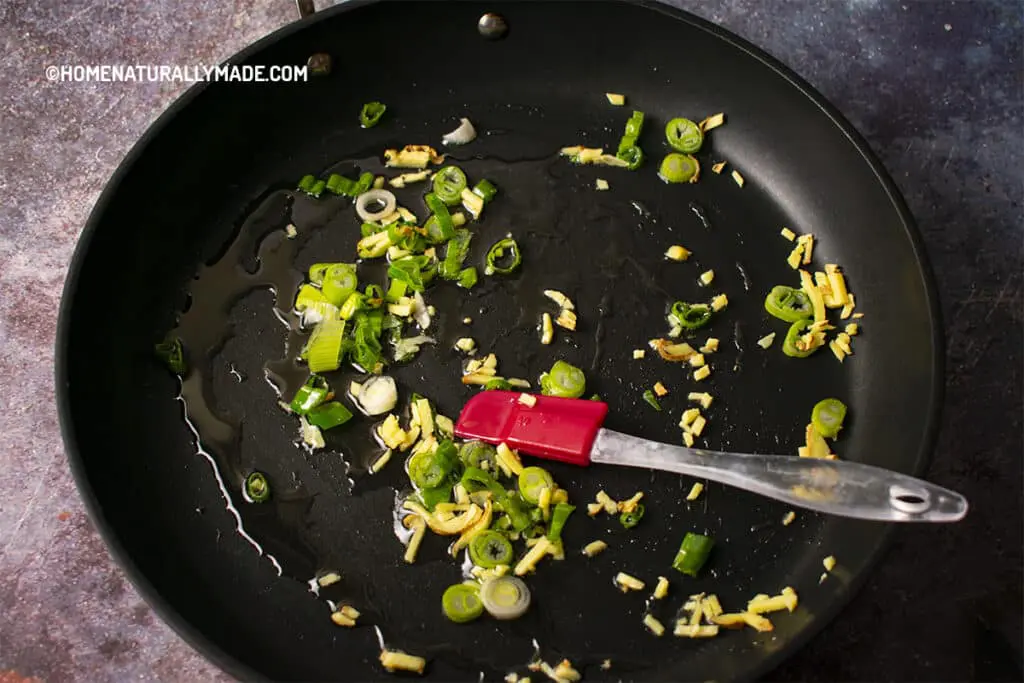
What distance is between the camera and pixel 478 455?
164 centimetres

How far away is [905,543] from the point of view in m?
1.75


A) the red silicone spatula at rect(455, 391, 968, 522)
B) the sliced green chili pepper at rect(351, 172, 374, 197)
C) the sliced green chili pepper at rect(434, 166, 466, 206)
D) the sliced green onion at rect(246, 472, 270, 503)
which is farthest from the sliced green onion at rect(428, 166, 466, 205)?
the sliced green onion at rect(246, 472, 270, 503)

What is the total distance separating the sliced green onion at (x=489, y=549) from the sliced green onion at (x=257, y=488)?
38cm

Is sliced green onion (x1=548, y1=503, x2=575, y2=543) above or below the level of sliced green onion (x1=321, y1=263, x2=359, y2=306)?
below

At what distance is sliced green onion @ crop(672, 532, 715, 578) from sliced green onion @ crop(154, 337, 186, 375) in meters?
0.97

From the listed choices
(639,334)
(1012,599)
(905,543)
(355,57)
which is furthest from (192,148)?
(1012,599)

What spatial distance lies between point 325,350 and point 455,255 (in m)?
0.32

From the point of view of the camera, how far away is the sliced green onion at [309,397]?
1692 millimetres

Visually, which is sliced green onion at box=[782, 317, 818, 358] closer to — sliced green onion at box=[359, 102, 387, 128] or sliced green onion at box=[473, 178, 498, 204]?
sliced green onion at box=[473, 178, 498, 204]

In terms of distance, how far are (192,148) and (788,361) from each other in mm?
1254

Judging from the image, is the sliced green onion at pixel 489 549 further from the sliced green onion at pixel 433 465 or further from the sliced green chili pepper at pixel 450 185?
the sliced green chili pepper at pixel 450 185

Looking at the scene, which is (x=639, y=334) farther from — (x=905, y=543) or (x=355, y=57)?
(x=355, y=57)

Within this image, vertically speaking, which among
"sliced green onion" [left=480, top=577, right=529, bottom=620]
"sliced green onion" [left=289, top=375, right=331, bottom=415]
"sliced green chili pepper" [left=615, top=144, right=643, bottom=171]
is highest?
"sliced green chili pepper" [left=615, top=144, right=643, bottom=171]

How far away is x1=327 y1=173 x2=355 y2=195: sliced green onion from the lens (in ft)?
6.34
